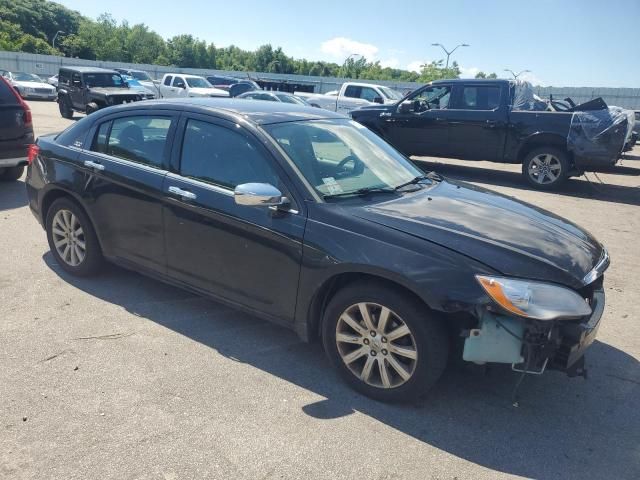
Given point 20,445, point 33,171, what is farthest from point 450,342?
point 33,171

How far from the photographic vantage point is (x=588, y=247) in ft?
11.2

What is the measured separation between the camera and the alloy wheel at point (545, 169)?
10258mm

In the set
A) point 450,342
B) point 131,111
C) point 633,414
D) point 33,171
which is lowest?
point 633,414

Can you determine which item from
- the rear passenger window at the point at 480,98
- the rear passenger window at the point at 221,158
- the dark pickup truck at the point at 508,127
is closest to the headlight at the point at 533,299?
the rear passenger window at the point at 221,158

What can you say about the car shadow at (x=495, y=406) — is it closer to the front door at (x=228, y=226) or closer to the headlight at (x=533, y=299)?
the front door at (x=228, y=226)

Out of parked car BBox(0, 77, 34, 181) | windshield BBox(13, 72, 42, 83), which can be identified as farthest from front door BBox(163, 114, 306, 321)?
windshield BBox(13, 72, 42, 83)

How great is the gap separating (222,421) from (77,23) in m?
113

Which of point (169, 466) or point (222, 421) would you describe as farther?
point (222, 421)

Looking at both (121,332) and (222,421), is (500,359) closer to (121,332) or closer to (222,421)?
(222,421)

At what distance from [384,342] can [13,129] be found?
6.90 metres

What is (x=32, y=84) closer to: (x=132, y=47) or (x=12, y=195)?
(x=12, y=195)

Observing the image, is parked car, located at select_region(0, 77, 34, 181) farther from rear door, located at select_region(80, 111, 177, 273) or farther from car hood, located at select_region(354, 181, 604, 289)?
car hood, located at select_region(354, 181, 604, 289)

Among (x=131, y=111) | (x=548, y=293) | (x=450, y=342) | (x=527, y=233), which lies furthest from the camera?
(x=131, y=111)

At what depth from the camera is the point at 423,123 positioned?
1172 centimetres
